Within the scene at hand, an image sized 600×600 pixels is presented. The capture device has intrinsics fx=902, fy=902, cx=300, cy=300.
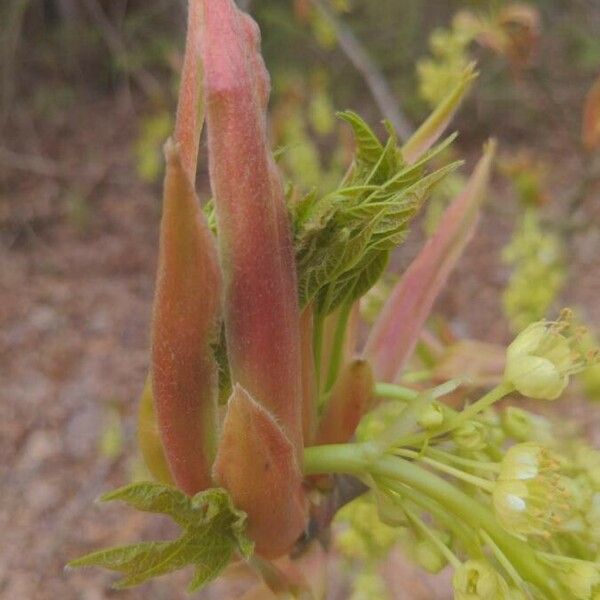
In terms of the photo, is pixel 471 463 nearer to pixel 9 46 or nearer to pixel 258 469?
pixel 258 469

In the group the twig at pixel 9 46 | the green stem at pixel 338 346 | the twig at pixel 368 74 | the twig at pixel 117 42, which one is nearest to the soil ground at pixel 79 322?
the twig at pixel 9 46

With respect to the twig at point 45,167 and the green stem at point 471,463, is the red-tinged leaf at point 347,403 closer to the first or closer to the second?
the green stem at point 471,463

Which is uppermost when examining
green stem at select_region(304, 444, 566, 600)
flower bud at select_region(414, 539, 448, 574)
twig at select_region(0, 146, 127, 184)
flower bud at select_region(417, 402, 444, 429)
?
flower bud at select_region(417, 402, 444, 429)

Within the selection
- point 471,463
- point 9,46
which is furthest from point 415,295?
point 9,46

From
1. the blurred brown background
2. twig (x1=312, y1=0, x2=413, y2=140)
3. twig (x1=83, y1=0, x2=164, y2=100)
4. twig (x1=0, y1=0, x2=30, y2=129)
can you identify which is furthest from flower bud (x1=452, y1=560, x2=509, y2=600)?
twig (x1=0, y1=0, x2=30, y2=129)

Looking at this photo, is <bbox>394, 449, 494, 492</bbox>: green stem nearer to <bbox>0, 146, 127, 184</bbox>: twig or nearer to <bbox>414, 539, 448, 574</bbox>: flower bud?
<bbox>414, 539, 448, 574</bbox>: flower bud

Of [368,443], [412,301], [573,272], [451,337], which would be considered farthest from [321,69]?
[368,443]
